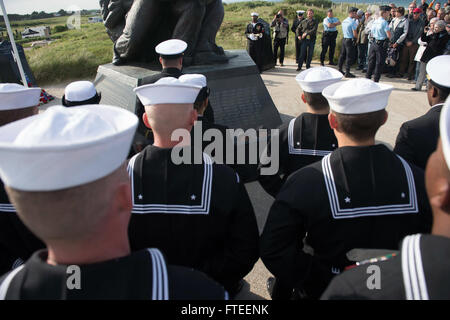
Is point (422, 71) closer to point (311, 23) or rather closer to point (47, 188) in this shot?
point (311, 23)

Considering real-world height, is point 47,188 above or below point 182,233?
above

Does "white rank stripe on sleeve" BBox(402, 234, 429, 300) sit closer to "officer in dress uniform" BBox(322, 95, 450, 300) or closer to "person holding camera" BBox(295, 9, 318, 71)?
"officer in dress uniform" BBox(322, 95, 450, 300)

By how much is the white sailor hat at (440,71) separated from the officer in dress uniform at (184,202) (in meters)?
2.04

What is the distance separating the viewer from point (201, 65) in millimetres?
4895

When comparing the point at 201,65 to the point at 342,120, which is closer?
the point at 342,120

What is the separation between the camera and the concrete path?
2.71 m

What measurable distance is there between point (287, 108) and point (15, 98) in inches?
218

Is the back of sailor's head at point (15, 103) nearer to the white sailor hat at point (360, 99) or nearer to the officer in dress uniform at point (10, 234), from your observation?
the officer in dress uniform at point (10, 234)

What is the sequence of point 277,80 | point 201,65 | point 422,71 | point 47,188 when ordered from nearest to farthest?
point 47,188 → point 201,65 → point 422,71 → point 277,80

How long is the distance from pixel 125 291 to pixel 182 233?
76 cm

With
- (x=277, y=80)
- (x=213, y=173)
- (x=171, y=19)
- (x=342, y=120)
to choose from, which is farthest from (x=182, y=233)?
(x=277, y=80)

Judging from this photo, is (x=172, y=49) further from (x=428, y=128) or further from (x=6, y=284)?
(x=6, y=284)

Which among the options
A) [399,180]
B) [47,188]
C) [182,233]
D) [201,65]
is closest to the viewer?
[47,188]

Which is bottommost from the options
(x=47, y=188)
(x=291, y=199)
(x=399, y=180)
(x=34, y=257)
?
(x=291, y=199)
